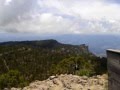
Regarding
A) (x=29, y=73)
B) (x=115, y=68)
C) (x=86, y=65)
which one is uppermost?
(x=115, y=68)

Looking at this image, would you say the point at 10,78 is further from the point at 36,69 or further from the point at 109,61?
the point at 36,69

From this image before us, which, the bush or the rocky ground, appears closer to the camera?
the rocky ground

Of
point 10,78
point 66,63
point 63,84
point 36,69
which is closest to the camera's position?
point 63,84

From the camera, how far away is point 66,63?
87375 mm

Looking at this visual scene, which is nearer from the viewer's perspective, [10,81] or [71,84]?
[71,84]

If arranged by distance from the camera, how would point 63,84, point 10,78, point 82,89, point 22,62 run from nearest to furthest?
1. point 82,89
2. point 63,84
3. point 10,78
4. point 22,62

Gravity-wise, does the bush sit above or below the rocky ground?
below

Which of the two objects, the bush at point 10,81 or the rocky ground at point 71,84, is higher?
the rocky ground at point 71,84

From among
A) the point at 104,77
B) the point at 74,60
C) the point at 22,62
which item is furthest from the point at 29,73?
the point at 104,77

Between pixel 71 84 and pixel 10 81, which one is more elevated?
pixel 71 84

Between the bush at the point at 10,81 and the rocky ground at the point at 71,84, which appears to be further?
the bush at the point at 10,81

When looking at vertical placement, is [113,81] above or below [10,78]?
above

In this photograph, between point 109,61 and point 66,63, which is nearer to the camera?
point 109,61

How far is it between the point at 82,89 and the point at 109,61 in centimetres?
724
